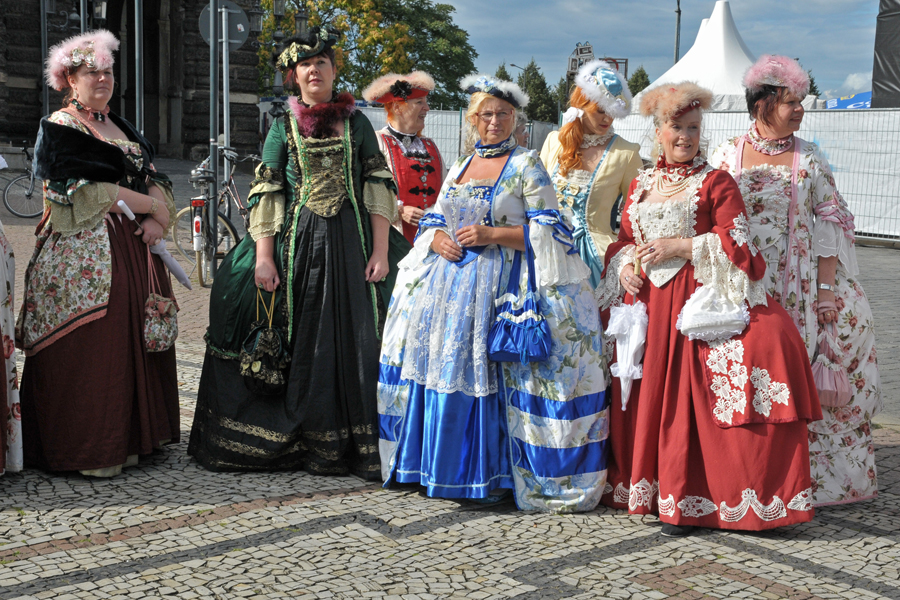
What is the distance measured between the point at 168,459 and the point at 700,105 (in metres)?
2.97

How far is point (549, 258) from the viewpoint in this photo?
384 cm

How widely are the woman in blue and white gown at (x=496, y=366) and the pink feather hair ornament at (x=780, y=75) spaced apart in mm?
1026

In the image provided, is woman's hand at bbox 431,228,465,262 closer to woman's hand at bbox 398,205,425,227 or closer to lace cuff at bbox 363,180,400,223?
lace cuff at bbox 363,180,400,223

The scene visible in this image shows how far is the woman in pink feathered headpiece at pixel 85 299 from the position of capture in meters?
4.15

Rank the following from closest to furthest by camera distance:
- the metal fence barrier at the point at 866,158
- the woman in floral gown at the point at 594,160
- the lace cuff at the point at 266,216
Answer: the lace cuff at the point at 266,216
the woman in floral gown at the point at 594,160
the metal fence barrier at the point at 866,158

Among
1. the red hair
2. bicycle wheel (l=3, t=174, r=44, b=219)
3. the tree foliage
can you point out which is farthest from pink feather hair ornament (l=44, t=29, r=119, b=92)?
the tree foliage

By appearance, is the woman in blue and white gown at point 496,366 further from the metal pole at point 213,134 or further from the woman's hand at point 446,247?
the metal pole at point 213,134

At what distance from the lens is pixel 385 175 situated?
438 cm

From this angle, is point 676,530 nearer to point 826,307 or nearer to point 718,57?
point 826,307

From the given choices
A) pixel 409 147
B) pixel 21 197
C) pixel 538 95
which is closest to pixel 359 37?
pixel 21 197

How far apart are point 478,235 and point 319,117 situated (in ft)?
3.32

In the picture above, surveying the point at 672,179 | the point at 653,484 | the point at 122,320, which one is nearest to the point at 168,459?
the point at 122,320

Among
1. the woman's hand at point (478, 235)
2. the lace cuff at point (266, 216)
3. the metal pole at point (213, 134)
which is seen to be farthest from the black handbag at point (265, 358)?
the metal pole at point (213, 134)

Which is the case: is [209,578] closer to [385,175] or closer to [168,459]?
[168,459]
